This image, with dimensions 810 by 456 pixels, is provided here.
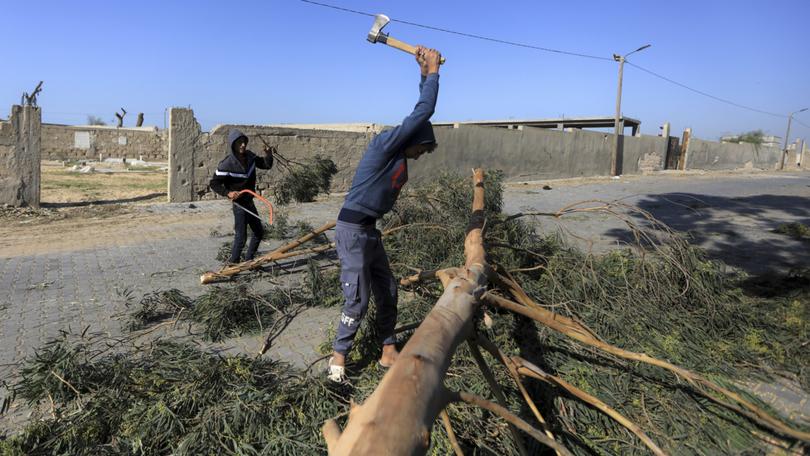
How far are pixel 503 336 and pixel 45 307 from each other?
4.08 metres

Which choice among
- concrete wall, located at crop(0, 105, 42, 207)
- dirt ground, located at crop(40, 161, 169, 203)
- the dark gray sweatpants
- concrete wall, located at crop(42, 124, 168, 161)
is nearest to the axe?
the dark gray sweatpants

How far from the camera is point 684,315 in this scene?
13.5ft

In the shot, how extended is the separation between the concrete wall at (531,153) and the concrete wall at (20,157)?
845 cm

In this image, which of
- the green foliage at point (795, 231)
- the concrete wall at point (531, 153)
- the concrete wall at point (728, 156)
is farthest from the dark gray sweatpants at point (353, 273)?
the concrete wall at point (728, 156)

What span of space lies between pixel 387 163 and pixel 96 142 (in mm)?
25373

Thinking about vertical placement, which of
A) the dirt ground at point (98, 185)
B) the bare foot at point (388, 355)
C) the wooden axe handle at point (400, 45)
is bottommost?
the bare foot at point (388, 355)

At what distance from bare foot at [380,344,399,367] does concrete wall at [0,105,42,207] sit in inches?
383

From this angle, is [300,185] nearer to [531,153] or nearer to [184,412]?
[184,412]

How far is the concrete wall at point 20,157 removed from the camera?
9.66 metres

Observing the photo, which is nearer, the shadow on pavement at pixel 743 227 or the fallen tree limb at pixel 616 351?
the fallen tree limb at pixel 616 351

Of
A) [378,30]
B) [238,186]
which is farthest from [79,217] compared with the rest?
[378,30]

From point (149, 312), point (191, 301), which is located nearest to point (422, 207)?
point (191, 301)

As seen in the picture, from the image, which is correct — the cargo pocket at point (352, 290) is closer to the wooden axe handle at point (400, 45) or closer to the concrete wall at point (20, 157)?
the wooden axe handle at point (400, 45)

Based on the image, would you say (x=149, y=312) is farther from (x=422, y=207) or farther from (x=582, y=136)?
(x=582, y=136)
